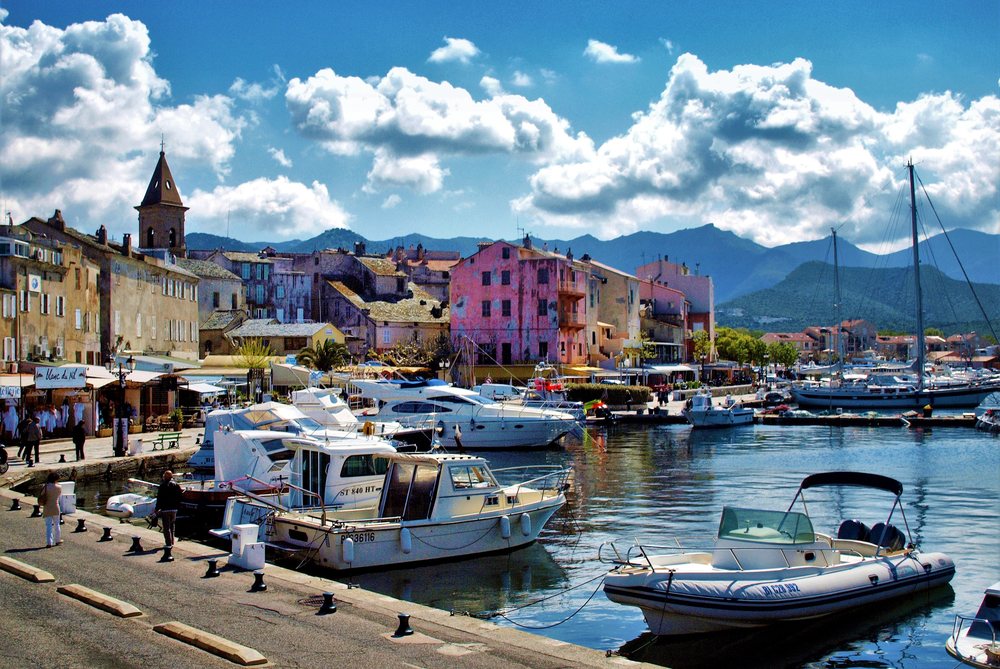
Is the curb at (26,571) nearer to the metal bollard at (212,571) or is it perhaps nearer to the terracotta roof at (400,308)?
the metal bollard at (212,571)

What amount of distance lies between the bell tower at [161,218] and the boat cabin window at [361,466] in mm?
80387

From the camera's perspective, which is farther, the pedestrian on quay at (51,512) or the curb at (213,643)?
the pedestrian on quay at (51,512)

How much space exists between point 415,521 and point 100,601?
9.09 m

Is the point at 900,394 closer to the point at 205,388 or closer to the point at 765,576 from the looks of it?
the point at 205,388

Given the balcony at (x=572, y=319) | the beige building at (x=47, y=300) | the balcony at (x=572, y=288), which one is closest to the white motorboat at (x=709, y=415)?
the balcony at (x=572, y=319)

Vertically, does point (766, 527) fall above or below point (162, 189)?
below

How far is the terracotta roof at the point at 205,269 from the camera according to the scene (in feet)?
286

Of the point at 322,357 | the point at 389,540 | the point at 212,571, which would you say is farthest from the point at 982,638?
the point at 322,357

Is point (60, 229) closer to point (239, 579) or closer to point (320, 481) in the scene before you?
point (320, 481)

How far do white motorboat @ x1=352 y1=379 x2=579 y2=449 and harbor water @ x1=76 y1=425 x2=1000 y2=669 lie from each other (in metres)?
1.33

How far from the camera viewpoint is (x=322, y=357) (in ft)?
228

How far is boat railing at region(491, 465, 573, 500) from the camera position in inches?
1056

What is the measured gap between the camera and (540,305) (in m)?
80.0

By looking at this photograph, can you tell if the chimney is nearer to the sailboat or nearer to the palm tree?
the palm tree
